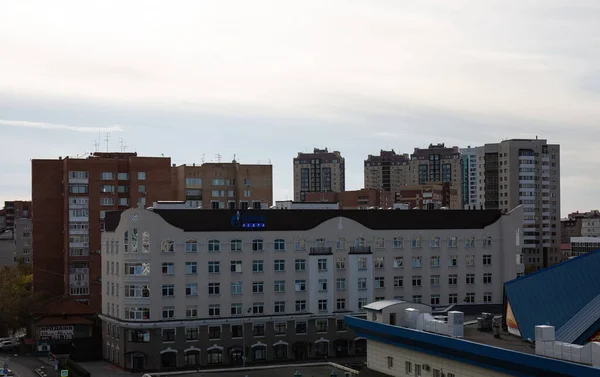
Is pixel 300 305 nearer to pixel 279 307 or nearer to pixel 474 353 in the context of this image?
pixel 279 307

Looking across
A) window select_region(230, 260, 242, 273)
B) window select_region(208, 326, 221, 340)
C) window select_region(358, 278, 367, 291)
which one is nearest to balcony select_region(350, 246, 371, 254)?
window select_region(358, 278, 367, 291)

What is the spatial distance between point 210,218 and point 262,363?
59.1 feet

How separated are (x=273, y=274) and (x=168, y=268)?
1270cm

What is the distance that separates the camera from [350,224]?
4392 inches

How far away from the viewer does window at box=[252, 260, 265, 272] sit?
107m

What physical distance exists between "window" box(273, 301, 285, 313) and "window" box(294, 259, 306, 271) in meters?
4.51

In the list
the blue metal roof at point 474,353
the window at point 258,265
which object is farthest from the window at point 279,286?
the blue metal roof at point 474,353

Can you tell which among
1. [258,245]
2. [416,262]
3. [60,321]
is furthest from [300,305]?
[60,321]

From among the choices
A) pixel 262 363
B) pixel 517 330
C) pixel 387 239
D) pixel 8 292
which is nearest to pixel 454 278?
pixel 387 239

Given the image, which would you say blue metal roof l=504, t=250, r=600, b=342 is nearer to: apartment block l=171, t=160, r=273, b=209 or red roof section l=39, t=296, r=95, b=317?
red roof section l=39, t=296, r=95, b=317

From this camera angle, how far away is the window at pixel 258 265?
107 m

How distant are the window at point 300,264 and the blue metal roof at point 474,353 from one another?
107 ft

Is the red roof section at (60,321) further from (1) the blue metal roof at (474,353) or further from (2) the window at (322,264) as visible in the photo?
(1) the blue metal roof at (474,353)

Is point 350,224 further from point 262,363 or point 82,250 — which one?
point 82,250
